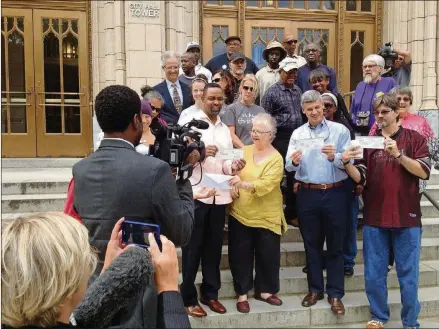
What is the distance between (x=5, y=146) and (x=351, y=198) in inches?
241

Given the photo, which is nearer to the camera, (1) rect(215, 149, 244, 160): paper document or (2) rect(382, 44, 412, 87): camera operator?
(1) rect(215, 149, 244, 160): paper document

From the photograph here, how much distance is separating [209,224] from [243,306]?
0.80 metres

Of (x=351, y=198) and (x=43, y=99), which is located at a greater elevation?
(x=43, y=99)

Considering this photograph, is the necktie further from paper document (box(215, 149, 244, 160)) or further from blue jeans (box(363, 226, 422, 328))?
blue jeans (box(363, 226, 422, 328))

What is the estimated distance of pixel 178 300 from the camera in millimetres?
1521

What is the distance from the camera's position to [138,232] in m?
1.62

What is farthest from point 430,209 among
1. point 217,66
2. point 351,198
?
point 217,66

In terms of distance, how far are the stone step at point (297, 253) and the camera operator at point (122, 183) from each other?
2664 mm

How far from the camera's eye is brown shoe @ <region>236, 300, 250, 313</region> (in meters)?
4.09

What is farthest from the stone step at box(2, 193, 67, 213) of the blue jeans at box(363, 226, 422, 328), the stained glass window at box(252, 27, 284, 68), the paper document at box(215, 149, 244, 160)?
the stained glass window at box(252, 27, 284, 68)

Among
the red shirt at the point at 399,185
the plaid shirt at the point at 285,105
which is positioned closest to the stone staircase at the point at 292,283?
the red shirt at the point at 399,185

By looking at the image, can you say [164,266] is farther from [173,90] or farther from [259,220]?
[173,90]

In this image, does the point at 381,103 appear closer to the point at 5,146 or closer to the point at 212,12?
the point at 212,12

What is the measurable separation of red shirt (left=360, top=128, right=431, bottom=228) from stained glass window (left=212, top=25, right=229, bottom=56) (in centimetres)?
558
